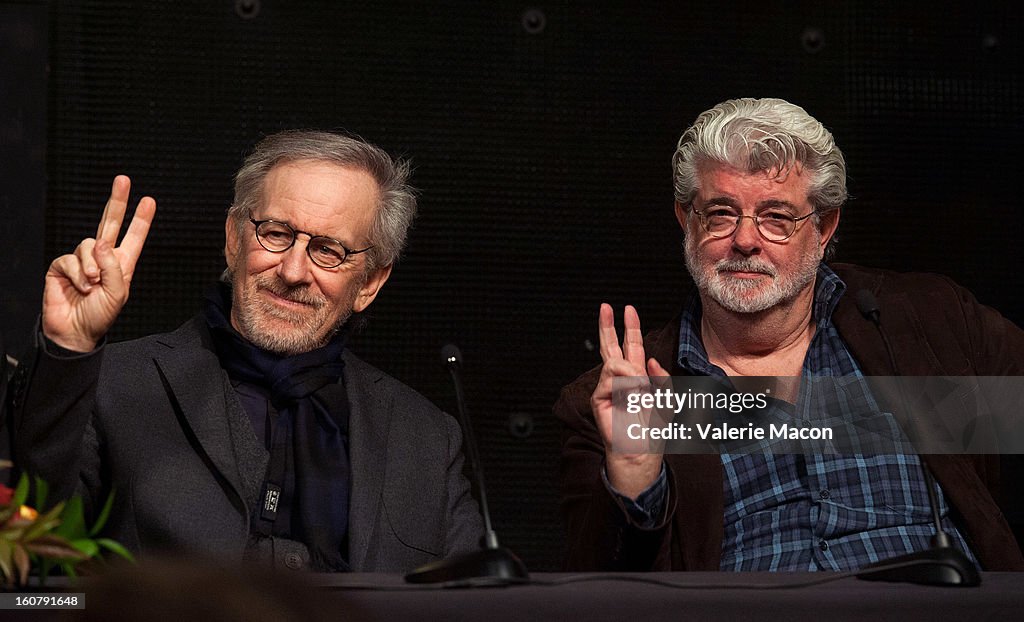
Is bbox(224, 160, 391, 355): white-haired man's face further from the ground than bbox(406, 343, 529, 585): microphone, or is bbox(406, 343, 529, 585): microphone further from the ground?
bbox(224, 160, 391, 355): white-haired man's face

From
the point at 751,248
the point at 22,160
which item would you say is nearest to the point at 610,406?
the point at 751,248

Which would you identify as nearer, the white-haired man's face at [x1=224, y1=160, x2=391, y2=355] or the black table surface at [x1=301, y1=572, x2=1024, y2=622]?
the black table surface at [x1=301, y1=572, x2=1024, y2=622]

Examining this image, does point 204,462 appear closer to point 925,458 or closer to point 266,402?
point 266,402

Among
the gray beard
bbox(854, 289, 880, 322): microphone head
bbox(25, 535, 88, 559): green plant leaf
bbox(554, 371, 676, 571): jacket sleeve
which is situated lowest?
bbox(554, 371, 676, 571): jacket sleeve

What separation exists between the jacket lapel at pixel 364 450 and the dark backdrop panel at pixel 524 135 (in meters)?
0.77

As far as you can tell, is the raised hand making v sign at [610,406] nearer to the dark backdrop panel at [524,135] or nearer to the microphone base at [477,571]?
the microphone base at [477,571]

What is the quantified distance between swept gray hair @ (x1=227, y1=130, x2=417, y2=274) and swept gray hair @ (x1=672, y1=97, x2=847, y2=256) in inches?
24.8

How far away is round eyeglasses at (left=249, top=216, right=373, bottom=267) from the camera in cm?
255

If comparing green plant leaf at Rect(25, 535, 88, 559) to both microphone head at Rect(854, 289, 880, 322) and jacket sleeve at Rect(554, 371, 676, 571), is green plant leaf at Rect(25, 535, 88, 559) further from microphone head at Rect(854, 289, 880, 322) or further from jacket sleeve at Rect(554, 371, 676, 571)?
microphone head at Rect(854, 289, 880, 322)

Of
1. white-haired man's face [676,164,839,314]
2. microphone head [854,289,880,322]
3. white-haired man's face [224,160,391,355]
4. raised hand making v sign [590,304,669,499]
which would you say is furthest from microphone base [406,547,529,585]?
white-haired man's face [676,164,839,314]

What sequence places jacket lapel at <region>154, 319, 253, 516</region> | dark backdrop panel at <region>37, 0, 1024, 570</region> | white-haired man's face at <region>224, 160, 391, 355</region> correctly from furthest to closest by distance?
dark backdrop panel at <region>37, 0, 1024, 570</region>
white-haired man's face at <region>224, 160, 391, 355</region>
jacket lapel at <region>154, 319, 253, 516</region>

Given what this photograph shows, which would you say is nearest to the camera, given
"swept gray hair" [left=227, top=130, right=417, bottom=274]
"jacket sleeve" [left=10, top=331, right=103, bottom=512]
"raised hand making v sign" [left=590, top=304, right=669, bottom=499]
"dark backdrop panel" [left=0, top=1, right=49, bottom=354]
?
"jacket sleeve" [left=10, top=331, right=103, bottom=512]

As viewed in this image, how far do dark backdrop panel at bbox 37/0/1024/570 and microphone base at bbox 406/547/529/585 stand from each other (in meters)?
1.88

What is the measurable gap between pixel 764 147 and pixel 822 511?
762mm
